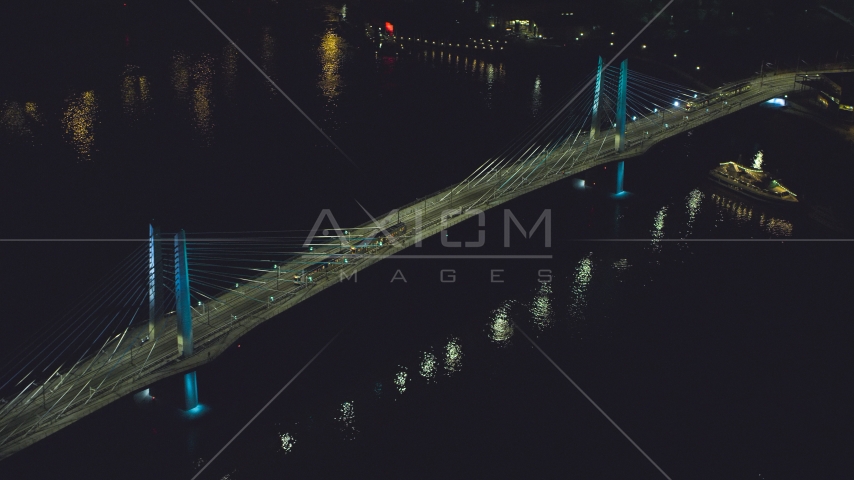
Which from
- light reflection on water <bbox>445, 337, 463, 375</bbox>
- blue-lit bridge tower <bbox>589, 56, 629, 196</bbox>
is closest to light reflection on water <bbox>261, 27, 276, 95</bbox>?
blue-lit bridge tower <bbox>589, 56, 629, 196</bbox>

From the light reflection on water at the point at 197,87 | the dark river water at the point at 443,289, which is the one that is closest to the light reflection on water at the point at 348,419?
the dark river water at the point at 443,289

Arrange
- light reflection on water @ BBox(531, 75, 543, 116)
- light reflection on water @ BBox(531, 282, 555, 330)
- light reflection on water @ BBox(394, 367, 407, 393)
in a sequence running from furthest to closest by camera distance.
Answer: light reflection on water @ BBox(531, 75, 543, 116) < light reflection on water @ BBox(531, 282, 555, 330) < light reflection on water @ BBox(394, 367, 407, 393)

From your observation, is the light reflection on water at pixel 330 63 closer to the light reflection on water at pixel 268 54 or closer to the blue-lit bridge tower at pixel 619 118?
the light reflection on water at pixel 268 54

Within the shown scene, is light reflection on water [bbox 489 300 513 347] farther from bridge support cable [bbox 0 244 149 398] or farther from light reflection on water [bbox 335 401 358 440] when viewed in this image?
bridge support cable [bbox 0 244 149 398]

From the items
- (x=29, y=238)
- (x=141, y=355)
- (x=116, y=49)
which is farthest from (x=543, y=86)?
(x=141, y=355)

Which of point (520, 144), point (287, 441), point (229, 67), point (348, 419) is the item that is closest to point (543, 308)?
point (348, 419)

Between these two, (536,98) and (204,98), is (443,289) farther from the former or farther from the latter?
(204,98)
